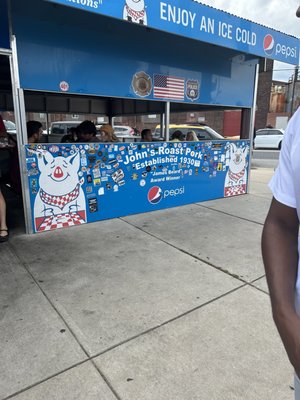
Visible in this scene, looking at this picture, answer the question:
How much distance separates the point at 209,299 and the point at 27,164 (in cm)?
298

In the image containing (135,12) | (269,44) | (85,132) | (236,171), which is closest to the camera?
(135,12)

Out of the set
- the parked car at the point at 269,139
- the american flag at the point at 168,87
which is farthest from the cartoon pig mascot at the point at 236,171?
the parked car at the point at 269,139

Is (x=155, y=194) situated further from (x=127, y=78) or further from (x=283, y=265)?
(x=283, y=265)

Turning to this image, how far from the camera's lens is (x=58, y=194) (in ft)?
15.3

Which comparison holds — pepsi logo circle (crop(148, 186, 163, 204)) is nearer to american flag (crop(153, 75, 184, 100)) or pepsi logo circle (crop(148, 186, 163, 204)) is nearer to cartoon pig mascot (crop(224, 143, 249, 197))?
american flag (crop(153, 75, 184, 100))

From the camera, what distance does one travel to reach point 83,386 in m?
1.89

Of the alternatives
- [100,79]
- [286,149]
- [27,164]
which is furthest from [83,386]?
[100,79]

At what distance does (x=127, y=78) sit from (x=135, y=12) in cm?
124

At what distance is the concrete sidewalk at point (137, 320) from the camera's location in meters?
1.92

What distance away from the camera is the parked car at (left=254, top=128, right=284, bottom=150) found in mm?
22314

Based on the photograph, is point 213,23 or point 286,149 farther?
point 213,23

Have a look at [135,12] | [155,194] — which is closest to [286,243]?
[135,12]

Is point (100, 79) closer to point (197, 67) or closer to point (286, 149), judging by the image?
point (197, 67)

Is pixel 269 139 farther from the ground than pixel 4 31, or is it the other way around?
pixel 4 31
